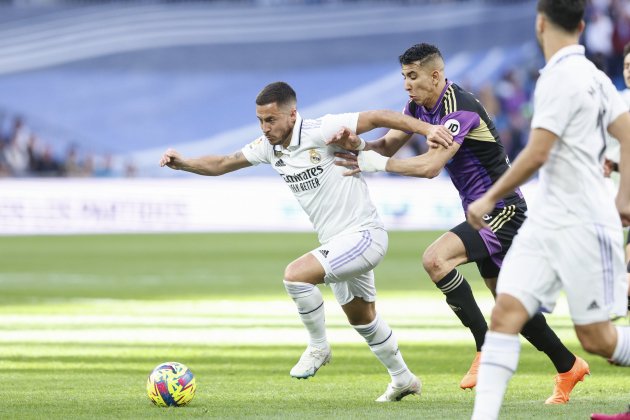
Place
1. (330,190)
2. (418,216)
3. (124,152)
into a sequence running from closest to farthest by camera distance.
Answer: (330,190), (418,216), (124,152)

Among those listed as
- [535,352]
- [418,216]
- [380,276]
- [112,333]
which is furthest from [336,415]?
[418,216]

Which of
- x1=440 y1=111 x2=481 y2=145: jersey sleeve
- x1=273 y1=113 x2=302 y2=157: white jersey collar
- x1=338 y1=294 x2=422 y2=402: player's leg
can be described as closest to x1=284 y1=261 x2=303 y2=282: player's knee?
x1=338 y1=294 x2=422 y2=402: player's leg

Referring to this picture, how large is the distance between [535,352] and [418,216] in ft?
55.8

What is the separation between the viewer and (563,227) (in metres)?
5.54

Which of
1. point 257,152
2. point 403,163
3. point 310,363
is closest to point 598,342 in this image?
point 403,163

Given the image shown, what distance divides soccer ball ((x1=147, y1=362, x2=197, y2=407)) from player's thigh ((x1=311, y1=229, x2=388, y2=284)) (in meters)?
1.12

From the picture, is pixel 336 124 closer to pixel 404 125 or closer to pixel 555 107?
pixel 404 125

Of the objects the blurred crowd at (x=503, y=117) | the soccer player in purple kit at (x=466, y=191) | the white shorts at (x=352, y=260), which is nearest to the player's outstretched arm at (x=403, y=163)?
the soccer player in purple kit at (x=466, y=191)

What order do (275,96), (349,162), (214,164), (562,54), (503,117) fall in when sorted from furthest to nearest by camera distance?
(503,117) < (214,164) < (275,96) < (349,162) < (562,54)

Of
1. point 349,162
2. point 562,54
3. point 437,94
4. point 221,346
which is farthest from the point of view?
point 221,346

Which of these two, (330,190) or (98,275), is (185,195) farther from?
(330,190)

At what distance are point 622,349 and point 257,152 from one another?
3356mm

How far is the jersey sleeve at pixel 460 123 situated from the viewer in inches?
305

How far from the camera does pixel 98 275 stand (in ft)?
63.2
